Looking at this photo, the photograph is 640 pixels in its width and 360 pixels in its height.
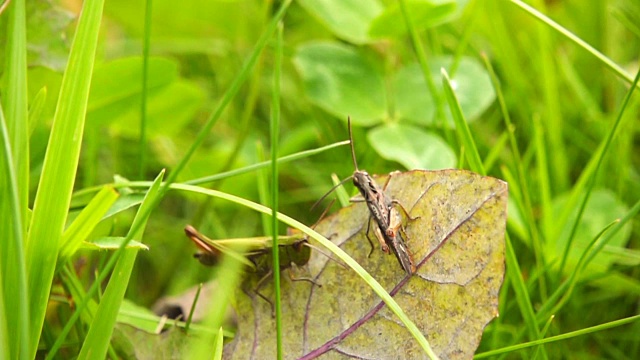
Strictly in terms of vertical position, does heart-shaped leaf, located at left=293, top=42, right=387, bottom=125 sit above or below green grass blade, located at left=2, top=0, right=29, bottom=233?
below

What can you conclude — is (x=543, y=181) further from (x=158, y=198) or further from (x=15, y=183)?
(x=15, y=183)

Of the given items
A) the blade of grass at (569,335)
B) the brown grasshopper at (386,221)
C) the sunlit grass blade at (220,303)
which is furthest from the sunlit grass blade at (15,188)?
the blade of grass at (569,335)

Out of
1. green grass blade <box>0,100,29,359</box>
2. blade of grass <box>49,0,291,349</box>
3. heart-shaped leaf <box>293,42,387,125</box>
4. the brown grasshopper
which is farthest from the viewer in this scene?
heart-shaped leaf <box>293,42,387,125</box>

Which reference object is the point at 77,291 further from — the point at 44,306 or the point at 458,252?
the point at 458,252

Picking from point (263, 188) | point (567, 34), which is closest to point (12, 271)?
point (263, 188)

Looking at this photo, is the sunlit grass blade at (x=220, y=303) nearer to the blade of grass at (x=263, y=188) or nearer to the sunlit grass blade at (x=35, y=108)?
the blade of grass at (x=263, y=188)

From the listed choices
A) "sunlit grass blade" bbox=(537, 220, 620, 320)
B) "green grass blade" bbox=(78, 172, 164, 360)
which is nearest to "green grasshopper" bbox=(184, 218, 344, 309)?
"green grass blade" bbox=(78, 172, 164, 360)

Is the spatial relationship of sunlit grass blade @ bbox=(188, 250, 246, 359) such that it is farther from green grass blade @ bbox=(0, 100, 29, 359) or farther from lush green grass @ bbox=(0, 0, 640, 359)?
green grass blade @ bbox=(0, 100, 29, 359)
